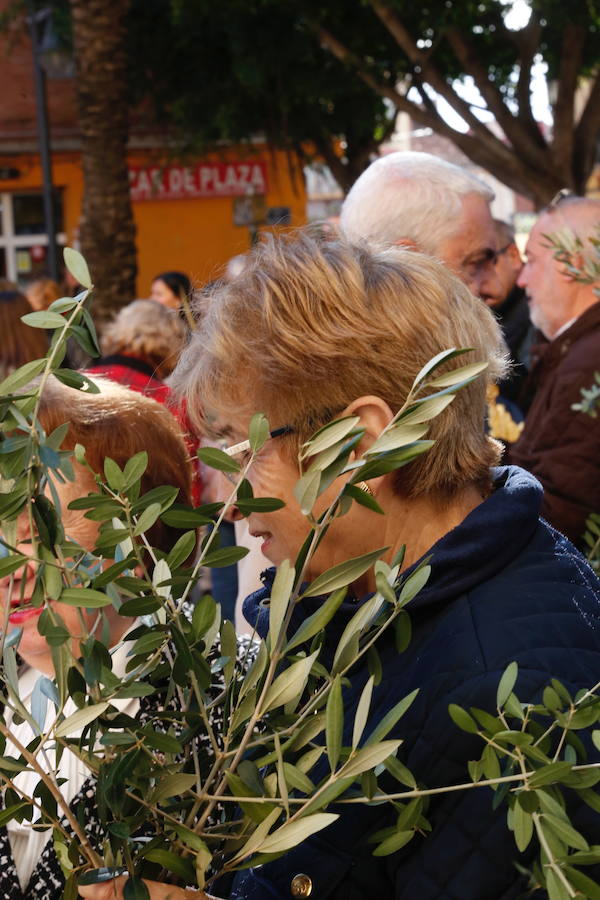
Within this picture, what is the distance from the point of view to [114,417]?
2.08 meters

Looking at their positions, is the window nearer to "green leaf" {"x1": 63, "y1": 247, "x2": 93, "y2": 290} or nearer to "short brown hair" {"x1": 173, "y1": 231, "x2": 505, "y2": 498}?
"short brown hair" {"x1": 173, "y1": 231, "x2": 505, "y2": 498}

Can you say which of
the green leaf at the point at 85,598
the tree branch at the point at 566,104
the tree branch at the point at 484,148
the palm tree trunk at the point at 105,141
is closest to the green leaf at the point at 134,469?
the green leaf at the point at 85,598

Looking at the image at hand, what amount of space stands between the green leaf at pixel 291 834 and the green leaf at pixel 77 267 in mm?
469

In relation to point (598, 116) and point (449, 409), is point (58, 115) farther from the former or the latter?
point (449, 409)

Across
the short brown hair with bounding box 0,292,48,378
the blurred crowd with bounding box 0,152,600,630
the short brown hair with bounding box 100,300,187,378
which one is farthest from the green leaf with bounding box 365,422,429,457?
the short brown hair with bounding box 100,300,187,378

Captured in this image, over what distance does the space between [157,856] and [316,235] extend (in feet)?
2.81

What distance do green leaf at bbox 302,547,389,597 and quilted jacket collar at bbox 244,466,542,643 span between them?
1.03 ft

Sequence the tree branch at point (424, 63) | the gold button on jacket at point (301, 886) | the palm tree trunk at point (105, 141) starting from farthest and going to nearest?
the tree branch at point (424, 63)
the palm tree trunk at point (105, 141)
the gold button on jacket at point (301, 886)

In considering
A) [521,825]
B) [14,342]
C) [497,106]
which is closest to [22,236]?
[497,106]

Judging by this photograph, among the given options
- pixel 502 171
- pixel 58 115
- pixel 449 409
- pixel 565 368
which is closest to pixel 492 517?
pixel 449 409

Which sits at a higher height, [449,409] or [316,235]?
[316,235]

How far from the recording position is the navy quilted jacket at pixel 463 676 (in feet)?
4.02

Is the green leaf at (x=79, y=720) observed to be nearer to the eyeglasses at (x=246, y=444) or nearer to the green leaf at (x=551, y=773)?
the green leaf at (x=551, y=773)

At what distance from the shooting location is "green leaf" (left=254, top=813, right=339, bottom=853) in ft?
3.13
